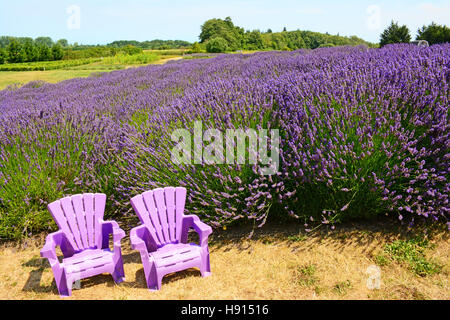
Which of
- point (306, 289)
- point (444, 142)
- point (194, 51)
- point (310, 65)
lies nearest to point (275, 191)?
point (306, 289)

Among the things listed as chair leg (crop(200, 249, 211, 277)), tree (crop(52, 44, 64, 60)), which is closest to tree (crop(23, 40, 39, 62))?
tree (crop(52, 44, 64, 60))

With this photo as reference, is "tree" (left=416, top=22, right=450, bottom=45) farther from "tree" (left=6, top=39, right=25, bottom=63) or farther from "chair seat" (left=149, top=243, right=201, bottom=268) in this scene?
"tree" (left=6, top=39, right=25, bottom=63)

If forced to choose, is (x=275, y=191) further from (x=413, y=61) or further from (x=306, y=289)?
(x=413, y=61)

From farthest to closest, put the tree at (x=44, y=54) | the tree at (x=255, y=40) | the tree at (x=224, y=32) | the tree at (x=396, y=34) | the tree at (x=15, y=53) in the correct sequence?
1. the tree at (x=255, y=40)
2. the tree at (x=224, y=32)
3. the tree at (x=44, y=54)
4. the tree at (x=15, y=53)
5. the tree at (x=396, y=34)

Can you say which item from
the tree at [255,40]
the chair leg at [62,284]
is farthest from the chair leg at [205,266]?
the tree at [255,40]

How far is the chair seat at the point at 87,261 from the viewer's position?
2418mm

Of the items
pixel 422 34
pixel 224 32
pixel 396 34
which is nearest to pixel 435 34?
pixel 422 34

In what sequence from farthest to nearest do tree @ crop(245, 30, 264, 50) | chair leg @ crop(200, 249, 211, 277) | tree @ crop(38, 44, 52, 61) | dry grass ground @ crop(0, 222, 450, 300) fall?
tree @ crop(245, 30, 264, 50), tree @ crop(38, 44, 52, 61), chair leg @ crop(200, 249, 211, 277), dry grass ground @ crop(0, 222, 450, 300)

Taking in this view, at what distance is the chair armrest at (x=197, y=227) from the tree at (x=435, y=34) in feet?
79.7

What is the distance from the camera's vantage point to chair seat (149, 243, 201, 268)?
93.9 inches

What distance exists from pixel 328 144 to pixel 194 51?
123 ft

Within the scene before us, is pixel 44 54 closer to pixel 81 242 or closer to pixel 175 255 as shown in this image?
pixel 81 242

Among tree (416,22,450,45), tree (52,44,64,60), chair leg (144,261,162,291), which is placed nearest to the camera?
chair leg (144,261,162,291)

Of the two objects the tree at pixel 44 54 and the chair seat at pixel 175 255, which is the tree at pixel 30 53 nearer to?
the tree at pixel 44 54
